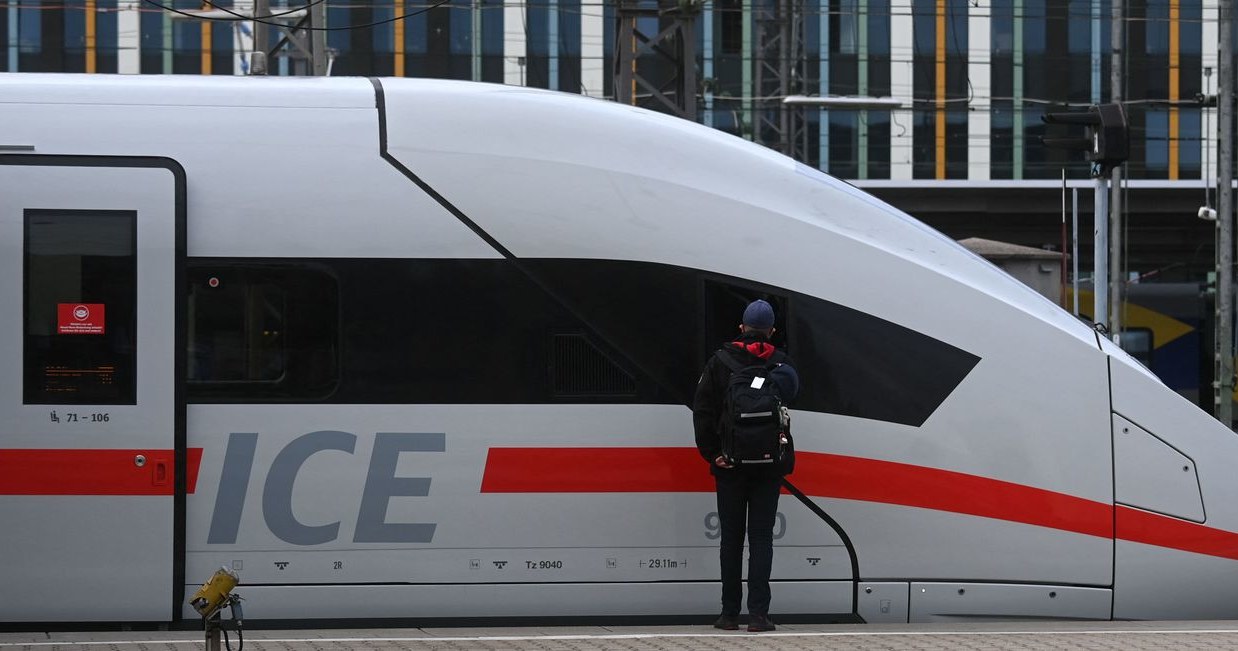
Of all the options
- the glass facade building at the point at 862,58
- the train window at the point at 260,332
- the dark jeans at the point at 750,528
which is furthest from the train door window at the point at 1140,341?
the train window at the point at 260,332

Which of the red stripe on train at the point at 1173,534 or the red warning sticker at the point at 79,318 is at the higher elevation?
the red warning sticker at the point at 79,318

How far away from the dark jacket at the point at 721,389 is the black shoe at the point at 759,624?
0.65 metres

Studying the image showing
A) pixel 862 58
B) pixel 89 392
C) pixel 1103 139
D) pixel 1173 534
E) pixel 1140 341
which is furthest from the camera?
pixel 862 58

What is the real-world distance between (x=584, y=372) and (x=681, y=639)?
1271mm

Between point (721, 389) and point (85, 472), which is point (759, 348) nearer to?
point (721, 389)

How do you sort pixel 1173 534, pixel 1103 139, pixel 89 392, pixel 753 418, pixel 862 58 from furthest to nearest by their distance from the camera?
pixel 862 58
pixel 1103 139
pixel 1173 534
pixel 89 392
pixel 753 418

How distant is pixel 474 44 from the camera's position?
156 ft

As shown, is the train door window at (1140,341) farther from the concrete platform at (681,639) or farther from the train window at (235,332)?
the train window at (235,332)

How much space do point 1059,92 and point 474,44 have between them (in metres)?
18.3

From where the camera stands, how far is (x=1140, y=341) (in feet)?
102

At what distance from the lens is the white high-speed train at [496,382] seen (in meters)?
6.96

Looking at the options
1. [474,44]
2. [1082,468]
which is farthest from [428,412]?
[474,44]

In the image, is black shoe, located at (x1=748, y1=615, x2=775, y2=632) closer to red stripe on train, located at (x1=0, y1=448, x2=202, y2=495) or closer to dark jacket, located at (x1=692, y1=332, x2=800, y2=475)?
dark jacket, located at (x1=692, y1=332, x2=800, y2=475)

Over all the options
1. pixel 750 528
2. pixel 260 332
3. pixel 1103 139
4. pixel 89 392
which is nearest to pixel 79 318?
pixel 89 392
